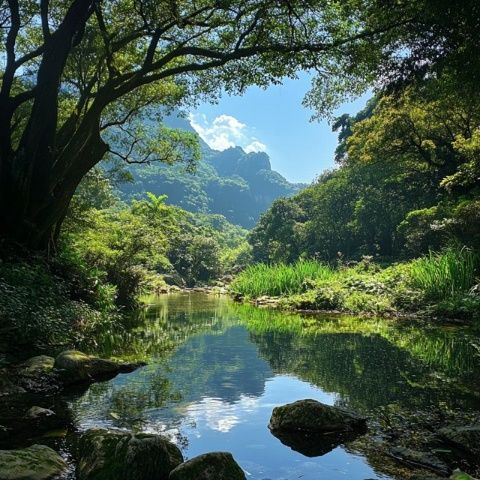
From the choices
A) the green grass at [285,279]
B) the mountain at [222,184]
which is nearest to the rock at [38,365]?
the green grass at [285,279]

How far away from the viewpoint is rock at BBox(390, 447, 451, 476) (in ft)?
13.7

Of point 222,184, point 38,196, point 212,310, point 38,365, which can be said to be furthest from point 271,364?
point 222,184

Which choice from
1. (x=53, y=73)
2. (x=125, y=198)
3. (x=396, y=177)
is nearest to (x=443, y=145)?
(x=396, y=177)

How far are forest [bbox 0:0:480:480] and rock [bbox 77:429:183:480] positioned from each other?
16 mm

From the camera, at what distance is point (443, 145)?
2525 cm

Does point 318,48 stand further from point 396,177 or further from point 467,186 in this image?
point 396,177

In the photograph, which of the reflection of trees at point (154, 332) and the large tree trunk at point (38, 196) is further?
the large tree trunk at point (38, 196)

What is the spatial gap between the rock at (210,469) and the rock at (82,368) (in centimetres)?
357

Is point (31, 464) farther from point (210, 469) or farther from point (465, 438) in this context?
point (465, 438)

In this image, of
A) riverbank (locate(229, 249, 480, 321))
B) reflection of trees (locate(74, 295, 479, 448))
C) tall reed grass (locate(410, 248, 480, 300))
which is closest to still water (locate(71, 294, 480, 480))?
reflection of trees (locate(74, 295, 479, 448))

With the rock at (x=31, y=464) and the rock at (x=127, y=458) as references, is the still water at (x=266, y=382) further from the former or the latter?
the rock at (x=31, y=464)

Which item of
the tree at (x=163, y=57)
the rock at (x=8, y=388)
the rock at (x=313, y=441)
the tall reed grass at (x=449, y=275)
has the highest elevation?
the tree at (x=163, y=57)

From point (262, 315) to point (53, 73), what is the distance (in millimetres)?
Answer: 10292

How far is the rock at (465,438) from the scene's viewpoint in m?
4.42
